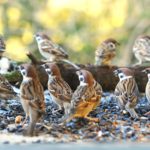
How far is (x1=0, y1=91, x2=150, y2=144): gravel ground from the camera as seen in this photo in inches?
213

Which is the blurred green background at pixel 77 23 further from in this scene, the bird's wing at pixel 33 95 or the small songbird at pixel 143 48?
the bird's wing at pixel 33 95

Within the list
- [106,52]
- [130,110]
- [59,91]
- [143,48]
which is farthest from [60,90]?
[143,48]

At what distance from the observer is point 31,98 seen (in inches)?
244

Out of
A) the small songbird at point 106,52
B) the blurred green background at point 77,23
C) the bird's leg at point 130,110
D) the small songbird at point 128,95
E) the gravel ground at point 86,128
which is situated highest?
the blurred green background at point 77,23

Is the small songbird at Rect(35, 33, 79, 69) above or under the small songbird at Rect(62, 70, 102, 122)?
above

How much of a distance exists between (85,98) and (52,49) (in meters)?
3.45

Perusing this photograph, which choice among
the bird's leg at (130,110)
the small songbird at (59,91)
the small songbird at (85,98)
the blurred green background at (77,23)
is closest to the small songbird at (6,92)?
the small songbird at (59,91)

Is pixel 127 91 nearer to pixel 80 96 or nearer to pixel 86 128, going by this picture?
pixel 80 96

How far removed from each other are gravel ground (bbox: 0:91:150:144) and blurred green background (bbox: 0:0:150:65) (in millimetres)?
8247

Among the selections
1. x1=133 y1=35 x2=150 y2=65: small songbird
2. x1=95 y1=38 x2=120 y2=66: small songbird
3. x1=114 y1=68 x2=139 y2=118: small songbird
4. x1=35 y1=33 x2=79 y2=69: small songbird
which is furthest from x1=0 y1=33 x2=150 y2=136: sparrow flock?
x1=133 y1=35 x2=150 y2=65: small songbird

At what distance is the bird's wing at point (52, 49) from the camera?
960cm

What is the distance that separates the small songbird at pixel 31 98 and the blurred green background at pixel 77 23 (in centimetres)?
871

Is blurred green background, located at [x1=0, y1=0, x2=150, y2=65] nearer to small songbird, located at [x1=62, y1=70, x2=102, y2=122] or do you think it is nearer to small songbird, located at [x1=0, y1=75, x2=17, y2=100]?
small songbird, located at [x1=0, y1=75, x2=17, y2=100]

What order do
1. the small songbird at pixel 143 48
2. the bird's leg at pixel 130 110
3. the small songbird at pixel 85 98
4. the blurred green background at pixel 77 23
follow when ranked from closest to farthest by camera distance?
the small songbird at pixel 85 98 → the bird's leg at pixel 130 110 → the small songbird at pixel 143 48 → the blurred green background at pixel 77 23
